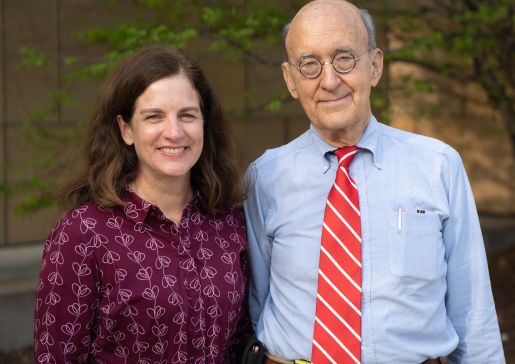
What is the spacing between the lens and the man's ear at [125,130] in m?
3.08

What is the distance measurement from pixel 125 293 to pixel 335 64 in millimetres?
1080

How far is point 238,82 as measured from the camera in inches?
332

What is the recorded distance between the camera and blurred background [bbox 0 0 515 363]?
6.04m

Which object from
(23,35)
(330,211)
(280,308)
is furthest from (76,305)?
(23,35)

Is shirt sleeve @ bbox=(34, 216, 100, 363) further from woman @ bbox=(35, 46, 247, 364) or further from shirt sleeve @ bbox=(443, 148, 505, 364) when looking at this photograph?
shirt sleeve @ bbox=(443, 148, 505, 364)

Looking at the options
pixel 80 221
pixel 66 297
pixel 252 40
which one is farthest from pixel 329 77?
pixel 252 40

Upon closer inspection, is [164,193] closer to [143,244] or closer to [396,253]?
[143,244]

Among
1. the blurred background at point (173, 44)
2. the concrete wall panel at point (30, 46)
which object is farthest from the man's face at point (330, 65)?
the concrete wall panel at point (30, 46)

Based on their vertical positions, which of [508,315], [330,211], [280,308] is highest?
[330,211]

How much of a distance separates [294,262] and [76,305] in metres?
0.79

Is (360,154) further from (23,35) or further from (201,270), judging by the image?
(23,35)

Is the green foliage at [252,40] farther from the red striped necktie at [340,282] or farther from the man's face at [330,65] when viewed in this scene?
the red striped necktie at [340,282]

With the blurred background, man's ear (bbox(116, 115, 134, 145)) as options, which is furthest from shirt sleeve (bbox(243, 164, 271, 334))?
the blurred background

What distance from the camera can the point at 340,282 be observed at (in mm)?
2965
